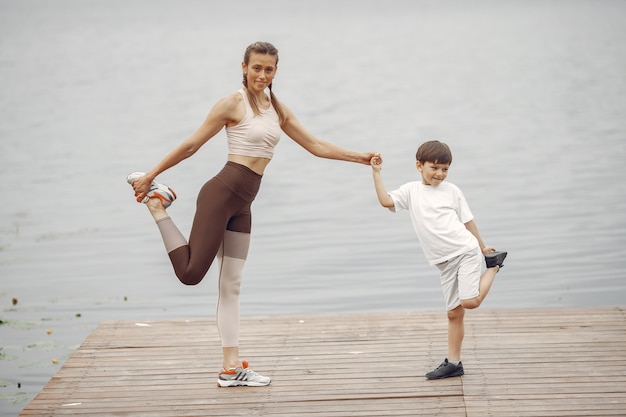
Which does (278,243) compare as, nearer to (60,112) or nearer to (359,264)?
(359,264)

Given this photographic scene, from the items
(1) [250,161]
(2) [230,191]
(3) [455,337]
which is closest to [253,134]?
(1) [250,161]

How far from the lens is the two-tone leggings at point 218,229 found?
19.6ft

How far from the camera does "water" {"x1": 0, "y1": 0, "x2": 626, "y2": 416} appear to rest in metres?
10.1

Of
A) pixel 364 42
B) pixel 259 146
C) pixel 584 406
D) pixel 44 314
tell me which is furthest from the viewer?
pixel 364 42

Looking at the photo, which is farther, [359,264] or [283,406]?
[359,264]

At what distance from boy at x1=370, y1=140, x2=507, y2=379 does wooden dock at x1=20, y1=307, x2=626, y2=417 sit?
35 cm

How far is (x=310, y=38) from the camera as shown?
168 feet

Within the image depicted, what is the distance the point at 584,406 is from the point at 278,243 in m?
6.84

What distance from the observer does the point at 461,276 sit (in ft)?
20.0

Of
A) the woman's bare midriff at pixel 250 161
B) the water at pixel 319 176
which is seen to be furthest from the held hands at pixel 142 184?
the water at pixel 319 176

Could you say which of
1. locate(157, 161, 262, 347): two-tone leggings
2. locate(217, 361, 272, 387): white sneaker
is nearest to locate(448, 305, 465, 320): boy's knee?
locate(217, 361, 272, 387): white sneaker

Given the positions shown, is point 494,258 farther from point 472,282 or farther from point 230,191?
point 230,191

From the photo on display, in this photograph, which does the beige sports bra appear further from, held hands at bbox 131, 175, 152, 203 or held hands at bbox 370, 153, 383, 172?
held hands at bbox 370, 153, 383, 172

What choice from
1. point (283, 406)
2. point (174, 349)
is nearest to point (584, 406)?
point (283, 406)
